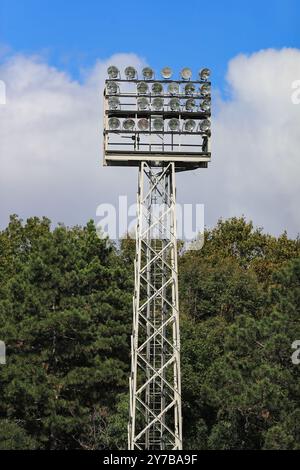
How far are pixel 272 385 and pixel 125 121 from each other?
8.67 metres

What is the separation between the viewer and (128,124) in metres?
25.8

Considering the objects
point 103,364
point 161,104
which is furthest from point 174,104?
point 103,364

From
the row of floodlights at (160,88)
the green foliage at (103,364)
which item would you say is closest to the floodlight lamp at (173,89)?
the row of floodlights at (160,88)

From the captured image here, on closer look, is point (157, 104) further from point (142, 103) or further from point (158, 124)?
point (158, 124)

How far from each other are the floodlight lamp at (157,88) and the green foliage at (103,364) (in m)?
7.33

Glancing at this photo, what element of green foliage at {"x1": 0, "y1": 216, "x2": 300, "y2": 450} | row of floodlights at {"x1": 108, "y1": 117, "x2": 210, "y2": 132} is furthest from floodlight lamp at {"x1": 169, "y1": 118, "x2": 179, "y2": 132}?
green foliage at {"x1": 0, "y1": 216, "x2": 300, "y2": 450}

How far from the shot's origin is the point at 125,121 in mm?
25797

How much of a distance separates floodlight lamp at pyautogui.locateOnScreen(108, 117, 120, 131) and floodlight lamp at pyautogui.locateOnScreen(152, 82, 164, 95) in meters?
1.29

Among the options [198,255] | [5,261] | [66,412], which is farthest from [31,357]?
[198,255]

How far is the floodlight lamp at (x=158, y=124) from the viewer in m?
25.9

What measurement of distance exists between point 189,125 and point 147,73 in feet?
6.00

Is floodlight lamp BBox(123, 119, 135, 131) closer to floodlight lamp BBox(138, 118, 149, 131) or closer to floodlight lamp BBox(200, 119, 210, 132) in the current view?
floodlight lamp BBox(138, 118, 149, 131)
